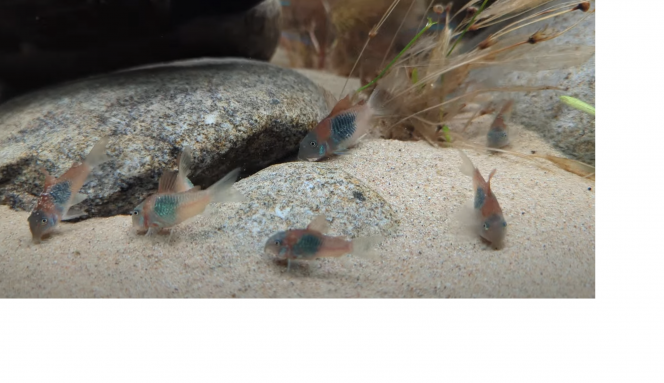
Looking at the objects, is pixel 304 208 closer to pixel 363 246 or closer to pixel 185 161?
pixel 363 246

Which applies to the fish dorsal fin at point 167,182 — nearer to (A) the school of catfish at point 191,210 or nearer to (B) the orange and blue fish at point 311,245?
(A) the school of catfish at point 191,210

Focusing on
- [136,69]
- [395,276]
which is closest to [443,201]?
[395,276]

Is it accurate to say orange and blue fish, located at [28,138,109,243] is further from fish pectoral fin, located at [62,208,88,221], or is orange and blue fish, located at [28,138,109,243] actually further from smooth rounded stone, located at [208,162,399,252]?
smooth rounded stone, located at [208,162,399,252]

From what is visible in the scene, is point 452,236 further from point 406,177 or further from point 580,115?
point 580,115

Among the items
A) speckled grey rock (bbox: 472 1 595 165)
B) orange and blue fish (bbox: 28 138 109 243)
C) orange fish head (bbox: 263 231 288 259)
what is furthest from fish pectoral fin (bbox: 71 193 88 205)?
speckled grey rock (bbox: 472 1 595 165)

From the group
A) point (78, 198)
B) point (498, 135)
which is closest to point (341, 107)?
point (498, 135)

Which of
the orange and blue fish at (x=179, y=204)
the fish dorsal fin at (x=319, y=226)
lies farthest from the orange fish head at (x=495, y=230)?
the orange and blue fish at (x=179, y=204)

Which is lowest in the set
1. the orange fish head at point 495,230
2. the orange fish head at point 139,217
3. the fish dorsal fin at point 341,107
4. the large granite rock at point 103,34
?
the orange fish head at point 495,230
